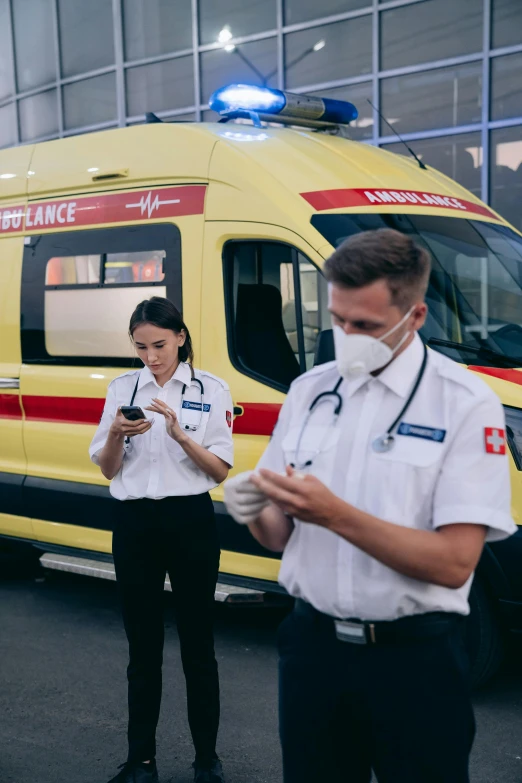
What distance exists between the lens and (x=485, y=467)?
1.83 m

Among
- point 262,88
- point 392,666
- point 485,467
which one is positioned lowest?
point 392,666

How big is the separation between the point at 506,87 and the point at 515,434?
7.30m

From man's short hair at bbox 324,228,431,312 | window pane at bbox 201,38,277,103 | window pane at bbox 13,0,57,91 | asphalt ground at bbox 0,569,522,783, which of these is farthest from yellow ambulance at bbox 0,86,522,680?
window pane at bbox 13,0,57,91

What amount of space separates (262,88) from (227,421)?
2587mm

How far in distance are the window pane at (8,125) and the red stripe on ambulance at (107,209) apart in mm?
10571

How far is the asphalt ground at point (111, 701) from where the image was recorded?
12.1 ft

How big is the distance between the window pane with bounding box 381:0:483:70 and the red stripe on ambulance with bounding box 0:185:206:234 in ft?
21.2

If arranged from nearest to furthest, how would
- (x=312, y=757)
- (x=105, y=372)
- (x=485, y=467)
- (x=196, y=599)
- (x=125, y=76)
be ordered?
(x=485, y=467), (x=312, y=757), (x=196, y=599), (x=105, y=372), (x=125, y=76)

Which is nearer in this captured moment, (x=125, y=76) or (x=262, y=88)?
(x=262, y=88)

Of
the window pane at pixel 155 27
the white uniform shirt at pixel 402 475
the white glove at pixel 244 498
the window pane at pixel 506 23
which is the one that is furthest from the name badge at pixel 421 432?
the window pane at pixel 155 27

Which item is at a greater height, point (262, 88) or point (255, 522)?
point (262, 88)

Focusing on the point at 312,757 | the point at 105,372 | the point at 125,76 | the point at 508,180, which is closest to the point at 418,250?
the point at 312,757

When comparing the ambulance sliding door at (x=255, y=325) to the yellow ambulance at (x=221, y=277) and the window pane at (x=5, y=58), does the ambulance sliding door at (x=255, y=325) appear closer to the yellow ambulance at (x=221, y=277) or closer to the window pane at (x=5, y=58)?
the yellow ambulance at (x=221, y=277)

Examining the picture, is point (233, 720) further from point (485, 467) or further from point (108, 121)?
point (108, 121)
